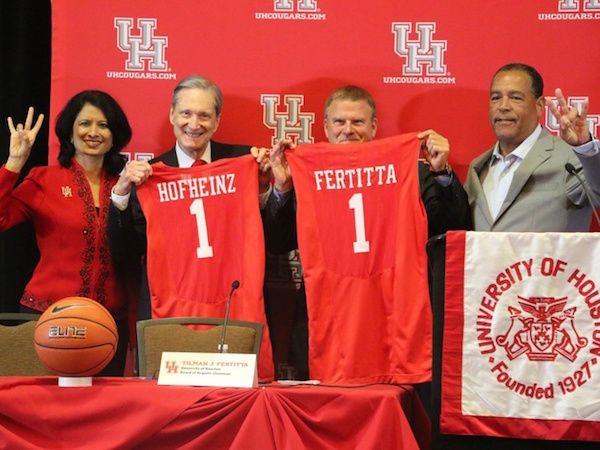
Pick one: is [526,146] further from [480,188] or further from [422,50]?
[422,50]

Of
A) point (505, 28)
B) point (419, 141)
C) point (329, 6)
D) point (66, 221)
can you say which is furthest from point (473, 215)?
point (66, 221)

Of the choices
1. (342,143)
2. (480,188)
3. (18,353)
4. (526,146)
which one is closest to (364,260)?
(342,143)

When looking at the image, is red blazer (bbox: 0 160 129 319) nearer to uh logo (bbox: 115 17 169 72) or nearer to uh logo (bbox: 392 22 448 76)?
uh logo (bbox: 115 17 169 72)

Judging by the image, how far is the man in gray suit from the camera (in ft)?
11.9

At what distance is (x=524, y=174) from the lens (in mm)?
3664

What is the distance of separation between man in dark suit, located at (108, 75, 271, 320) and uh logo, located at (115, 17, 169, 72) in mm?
564

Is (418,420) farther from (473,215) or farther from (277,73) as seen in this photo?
(277,73)

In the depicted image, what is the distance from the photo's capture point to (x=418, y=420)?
3062 mm

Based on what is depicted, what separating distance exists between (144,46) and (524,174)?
6.66 feet

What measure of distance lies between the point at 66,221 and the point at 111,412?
1.57m

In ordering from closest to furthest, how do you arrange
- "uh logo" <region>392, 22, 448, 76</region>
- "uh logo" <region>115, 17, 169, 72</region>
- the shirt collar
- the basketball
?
the basketball < the shirt collar < "uh logo" <region>392, 22, 448, 76</region> < "uh logo" <region>115, 17, 169, 72</region>

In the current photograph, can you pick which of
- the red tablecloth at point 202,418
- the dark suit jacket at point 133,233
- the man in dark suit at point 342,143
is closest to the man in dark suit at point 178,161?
the dark suit jacket at point 133,233

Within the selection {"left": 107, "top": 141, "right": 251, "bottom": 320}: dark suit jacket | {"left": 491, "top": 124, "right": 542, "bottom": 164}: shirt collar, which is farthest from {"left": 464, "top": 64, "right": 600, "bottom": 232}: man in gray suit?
{"left": 107, "top": 141, "right": 251, "bottom": 320}: dark suit jacket

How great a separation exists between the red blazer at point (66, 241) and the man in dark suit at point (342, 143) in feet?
2.54
